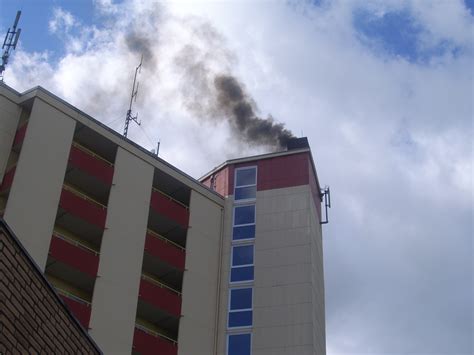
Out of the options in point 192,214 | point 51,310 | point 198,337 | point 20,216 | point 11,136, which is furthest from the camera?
point 192,214

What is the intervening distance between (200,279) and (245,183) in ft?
23.6

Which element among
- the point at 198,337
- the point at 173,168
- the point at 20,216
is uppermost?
the point at 173,168

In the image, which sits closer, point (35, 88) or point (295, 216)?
point (35, 88)

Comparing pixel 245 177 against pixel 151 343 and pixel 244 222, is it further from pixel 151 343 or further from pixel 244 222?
pixel 151 343

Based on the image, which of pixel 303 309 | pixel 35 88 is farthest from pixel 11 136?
pixel 303 309

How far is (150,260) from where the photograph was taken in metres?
35.8

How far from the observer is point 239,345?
35375 mm

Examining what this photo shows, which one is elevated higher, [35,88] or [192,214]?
[35,88]

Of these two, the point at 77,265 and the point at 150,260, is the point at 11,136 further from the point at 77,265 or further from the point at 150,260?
the point at 150,260

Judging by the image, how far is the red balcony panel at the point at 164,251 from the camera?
117ft

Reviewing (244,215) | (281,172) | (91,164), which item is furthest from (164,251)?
(281,172)

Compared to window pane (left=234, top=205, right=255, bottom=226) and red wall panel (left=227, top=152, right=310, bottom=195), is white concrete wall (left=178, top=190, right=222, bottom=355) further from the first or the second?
red wall panel (left=227, top=152, right=310, bottom=195)

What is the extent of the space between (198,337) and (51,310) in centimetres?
2565

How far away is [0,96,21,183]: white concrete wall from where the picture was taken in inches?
1259
